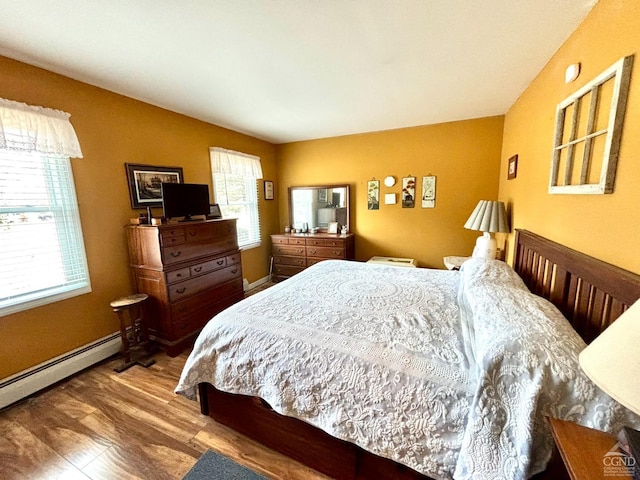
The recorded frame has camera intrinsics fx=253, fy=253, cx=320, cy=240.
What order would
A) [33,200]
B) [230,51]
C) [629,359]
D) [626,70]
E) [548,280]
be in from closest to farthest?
[629,359], [626,70], [548,280], [230,51], [33,200]

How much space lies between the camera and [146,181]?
2721mm

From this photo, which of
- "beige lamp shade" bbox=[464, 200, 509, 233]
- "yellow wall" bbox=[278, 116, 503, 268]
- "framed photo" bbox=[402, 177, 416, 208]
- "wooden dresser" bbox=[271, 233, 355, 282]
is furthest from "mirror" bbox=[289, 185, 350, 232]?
"beige lamp shade" bbox=[464, 200, 509, 233]

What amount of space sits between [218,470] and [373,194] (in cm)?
365

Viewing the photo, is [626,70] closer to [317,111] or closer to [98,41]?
[317,111]

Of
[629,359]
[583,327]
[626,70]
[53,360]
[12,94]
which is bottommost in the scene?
[53,360]

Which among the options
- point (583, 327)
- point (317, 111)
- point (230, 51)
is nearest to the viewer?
point (583, 327)

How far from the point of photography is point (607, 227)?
1.14 metres

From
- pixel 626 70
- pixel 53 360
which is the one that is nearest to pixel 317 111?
pixel 626 70

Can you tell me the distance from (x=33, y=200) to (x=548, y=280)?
375 centimetres

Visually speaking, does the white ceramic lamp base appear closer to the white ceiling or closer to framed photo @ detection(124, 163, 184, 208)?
the white ceiling

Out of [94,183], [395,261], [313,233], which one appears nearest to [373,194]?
[395,261]

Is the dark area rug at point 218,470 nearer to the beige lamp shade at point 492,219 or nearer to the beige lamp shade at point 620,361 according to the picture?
the beige lamp shade at point 620,361

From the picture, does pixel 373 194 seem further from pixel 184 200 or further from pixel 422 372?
pixel 422 372

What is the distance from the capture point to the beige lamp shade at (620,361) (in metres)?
0.51
